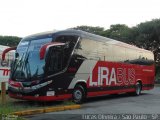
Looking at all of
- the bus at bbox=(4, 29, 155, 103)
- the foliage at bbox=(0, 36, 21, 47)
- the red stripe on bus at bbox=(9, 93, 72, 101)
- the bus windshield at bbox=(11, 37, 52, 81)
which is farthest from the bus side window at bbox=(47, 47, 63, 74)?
the foliage at bbox=(0, 36, 21, 47)

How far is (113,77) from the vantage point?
69.9ft

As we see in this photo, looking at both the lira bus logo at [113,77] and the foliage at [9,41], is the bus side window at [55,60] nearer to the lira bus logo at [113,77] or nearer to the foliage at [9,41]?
the lira bus logo at [113,77]

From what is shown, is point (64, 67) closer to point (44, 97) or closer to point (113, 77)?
point (44, 97)

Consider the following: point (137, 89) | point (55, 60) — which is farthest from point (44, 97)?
point (137, 89)

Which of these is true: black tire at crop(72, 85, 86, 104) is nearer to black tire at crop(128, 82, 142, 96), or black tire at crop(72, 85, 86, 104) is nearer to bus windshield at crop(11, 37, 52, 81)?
bus windshield at crop(11, 37, 52, 81)

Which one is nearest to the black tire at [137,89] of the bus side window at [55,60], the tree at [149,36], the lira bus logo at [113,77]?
the lira bus logo at [113,77]

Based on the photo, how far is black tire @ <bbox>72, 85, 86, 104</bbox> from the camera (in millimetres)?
17531

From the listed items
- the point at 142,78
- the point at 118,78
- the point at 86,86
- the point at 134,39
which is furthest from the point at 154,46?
the point at 86,86

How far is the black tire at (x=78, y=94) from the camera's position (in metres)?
17.5

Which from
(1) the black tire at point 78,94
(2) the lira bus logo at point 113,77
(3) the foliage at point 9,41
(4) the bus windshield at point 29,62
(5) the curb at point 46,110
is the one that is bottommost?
(5) the curb at point 46,110

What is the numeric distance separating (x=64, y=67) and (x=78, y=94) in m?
1.79

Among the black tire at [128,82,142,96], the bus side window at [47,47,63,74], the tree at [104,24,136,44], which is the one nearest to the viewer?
the bus side window at [47,47,63,74]

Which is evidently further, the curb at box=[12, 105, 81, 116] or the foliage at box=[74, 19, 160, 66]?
the foliage at box=[74, 19, 160, 66]

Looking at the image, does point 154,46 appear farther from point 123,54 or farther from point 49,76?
point 49,76
